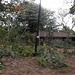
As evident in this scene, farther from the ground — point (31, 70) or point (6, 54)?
point (6, 54)

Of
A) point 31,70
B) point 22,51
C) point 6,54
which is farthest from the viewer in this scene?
point 22,51

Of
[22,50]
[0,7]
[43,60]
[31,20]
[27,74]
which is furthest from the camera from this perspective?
[31,20]

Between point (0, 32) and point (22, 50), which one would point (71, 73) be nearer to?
point (22, 50)

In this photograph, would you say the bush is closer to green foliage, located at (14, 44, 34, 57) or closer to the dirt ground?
green foliage, located at (14, 44, 34, 57)

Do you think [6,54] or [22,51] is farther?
[22,51]

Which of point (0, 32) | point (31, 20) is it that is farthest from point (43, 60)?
point (31, 20)

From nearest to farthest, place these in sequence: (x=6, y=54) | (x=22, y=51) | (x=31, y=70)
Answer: (x=31, y=70), (x=6, y=54), (x=22, y=51)

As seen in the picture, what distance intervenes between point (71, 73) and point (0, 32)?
5545mm

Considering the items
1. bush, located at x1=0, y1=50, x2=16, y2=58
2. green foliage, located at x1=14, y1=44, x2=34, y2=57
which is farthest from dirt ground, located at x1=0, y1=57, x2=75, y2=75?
green foliage, located at x1=14, y1=44, x2=34, y2=57

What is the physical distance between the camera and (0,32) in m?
8.87

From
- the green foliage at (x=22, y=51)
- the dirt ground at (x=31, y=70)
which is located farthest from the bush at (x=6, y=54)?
the dirt ground at (x=31, y=70)

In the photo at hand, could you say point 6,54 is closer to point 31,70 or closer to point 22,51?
point 22,51

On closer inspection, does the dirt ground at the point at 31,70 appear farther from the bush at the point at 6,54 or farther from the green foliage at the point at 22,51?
the green foliage at the point at 22,51

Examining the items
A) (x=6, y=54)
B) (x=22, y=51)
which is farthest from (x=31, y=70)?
(x=22, y=51)
